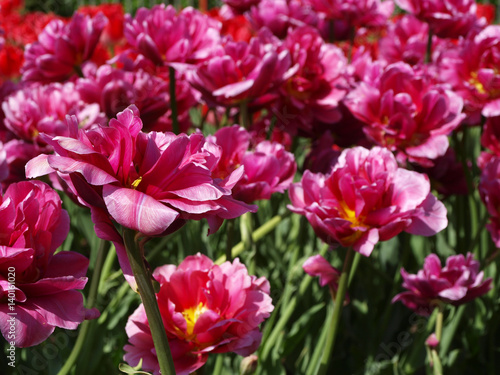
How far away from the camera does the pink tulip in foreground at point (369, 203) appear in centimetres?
68

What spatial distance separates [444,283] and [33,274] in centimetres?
54

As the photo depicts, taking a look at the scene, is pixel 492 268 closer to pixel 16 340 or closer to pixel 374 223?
pixel 374 223

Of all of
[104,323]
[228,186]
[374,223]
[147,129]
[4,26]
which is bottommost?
[4,26]

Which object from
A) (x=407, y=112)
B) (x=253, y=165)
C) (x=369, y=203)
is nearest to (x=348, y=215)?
(x=369, y=203)

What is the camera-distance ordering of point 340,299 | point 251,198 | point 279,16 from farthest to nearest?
1. point 279,16
2. point 251,198
3. point 340,299

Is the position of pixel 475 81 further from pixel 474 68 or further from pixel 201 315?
pixel 201 315

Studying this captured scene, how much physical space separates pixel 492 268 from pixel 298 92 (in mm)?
530

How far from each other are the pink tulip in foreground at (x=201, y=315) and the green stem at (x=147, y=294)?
9 centimetres

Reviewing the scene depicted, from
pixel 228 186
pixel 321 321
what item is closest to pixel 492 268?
pixel 321 321

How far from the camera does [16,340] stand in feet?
1.58

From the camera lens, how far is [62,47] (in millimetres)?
1177

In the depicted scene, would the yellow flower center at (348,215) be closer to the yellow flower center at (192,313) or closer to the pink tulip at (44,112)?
the yellow flower center at (192,313)

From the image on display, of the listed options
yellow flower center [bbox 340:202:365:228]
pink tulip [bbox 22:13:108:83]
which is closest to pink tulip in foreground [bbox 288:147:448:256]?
yellow flower center [bbox 340:202:365:228]

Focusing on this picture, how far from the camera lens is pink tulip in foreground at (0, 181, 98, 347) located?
489 millimetres
